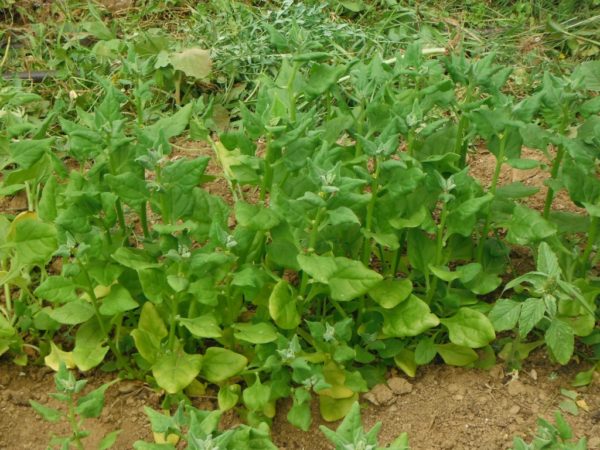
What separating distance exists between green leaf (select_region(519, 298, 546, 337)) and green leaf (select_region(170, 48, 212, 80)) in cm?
202

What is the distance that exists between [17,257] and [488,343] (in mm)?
1437

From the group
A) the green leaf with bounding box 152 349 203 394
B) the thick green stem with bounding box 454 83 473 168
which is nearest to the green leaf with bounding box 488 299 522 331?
the thick green stem with bounding box 454 83 473 168

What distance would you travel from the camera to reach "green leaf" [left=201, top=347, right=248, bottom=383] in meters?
2.59

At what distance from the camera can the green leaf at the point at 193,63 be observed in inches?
156

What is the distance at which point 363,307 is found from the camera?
9.11 feet

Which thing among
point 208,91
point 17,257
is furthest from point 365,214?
point 208,91

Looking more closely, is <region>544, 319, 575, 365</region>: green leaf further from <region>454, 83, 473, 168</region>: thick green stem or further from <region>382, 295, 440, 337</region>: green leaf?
<region>454, 83, 473, 168</region>: thick green stem

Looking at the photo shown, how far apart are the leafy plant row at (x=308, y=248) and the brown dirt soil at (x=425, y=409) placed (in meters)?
0.06

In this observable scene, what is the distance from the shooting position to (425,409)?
106 inches

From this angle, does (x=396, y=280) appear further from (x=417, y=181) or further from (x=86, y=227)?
(x=86, y=227)

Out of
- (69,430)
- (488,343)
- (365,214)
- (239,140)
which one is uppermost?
(239,140)

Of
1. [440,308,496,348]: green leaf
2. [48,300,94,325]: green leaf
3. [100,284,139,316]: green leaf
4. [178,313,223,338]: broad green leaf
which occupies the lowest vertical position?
[48,300,94,325]: green leaf

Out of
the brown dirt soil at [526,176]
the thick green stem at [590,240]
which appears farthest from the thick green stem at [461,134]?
the brown dirt soil at [526,176]

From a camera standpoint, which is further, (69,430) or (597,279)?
(597,279)
